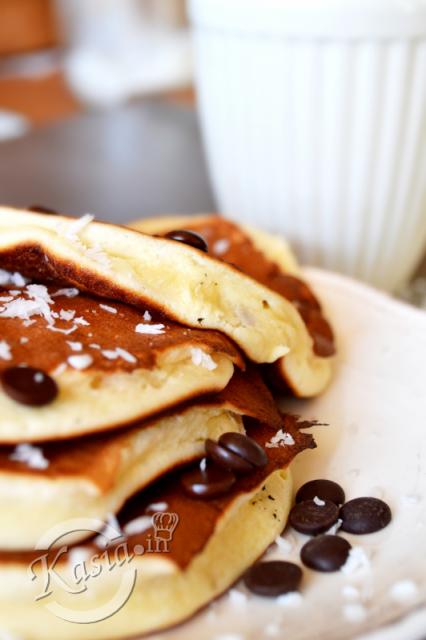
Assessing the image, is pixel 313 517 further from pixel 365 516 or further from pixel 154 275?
pixel 154 275

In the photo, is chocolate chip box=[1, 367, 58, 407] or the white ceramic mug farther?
the white ceramic mug

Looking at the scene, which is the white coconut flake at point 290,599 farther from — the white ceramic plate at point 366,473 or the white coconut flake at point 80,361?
the white coconut flake at point 80,361

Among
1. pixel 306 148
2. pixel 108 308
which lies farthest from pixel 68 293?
pixel 306 148

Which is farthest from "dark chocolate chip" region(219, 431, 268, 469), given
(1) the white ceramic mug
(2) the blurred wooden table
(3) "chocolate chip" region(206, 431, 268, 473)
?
(2) the blurred wooden table

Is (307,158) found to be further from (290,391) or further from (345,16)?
(290,391)

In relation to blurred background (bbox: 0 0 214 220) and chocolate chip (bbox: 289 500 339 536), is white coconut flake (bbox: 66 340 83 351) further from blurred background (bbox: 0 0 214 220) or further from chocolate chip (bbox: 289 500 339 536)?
blurred background (bbox: 0 0 214 220)

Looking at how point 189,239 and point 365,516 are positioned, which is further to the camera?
point 189,239

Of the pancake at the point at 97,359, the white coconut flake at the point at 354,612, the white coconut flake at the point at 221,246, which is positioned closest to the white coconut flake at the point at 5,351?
the pancake at the point at 97,359
